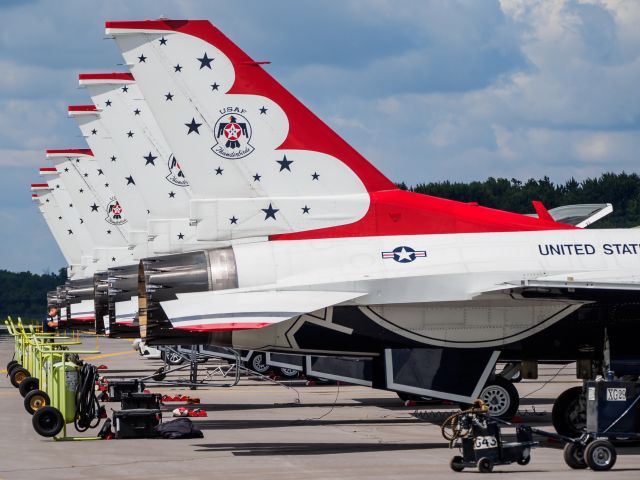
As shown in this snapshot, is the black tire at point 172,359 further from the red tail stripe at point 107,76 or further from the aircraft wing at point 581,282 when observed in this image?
the aircraft wing at point 581,282

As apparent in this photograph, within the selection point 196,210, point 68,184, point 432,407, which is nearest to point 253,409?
point 432,407

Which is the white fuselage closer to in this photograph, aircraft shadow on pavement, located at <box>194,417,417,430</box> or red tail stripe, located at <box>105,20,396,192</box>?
red tail stripe, located at <box>105,20,396,192</box>

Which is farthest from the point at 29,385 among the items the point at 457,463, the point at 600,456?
the point at 600,456

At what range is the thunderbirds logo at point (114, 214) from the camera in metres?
40.9

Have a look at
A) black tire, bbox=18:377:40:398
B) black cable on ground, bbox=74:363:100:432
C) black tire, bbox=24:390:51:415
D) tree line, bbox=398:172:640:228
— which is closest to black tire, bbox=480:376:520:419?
black cable on ground, bbox=74:363:100:432

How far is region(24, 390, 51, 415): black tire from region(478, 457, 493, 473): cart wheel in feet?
36.1

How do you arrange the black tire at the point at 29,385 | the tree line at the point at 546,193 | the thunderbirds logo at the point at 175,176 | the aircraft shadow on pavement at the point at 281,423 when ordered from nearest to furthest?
the aircraft shadow on pavement at the point at 281,423 < the black tire at the point at 29,385 < the thunderbirds logo at the point at 175,176 < the tree line at the point at 546,193

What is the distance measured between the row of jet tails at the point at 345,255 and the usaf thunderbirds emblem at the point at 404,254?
0.07ft

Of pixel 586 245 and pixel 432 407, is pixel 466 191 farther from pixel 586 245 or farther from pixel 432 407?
pixel 586 245

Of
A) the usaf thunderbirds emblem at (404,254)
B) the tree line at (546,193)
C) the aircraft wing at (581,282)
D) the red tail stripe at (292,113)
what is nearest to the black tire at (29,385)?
the red tail stripe at (292,113)

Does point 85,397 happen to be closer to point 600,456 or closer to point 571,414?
point 571,414

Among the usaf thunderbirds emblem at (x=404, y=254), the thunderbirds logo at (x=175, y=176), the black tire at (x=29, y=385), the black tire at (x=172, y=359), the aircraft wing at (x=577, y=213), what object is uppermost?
the thunderbirds logo at (x=175, y=176)

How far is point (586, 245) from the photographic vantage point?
69.2 ft

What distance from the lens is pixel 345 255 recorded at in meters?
20.2
